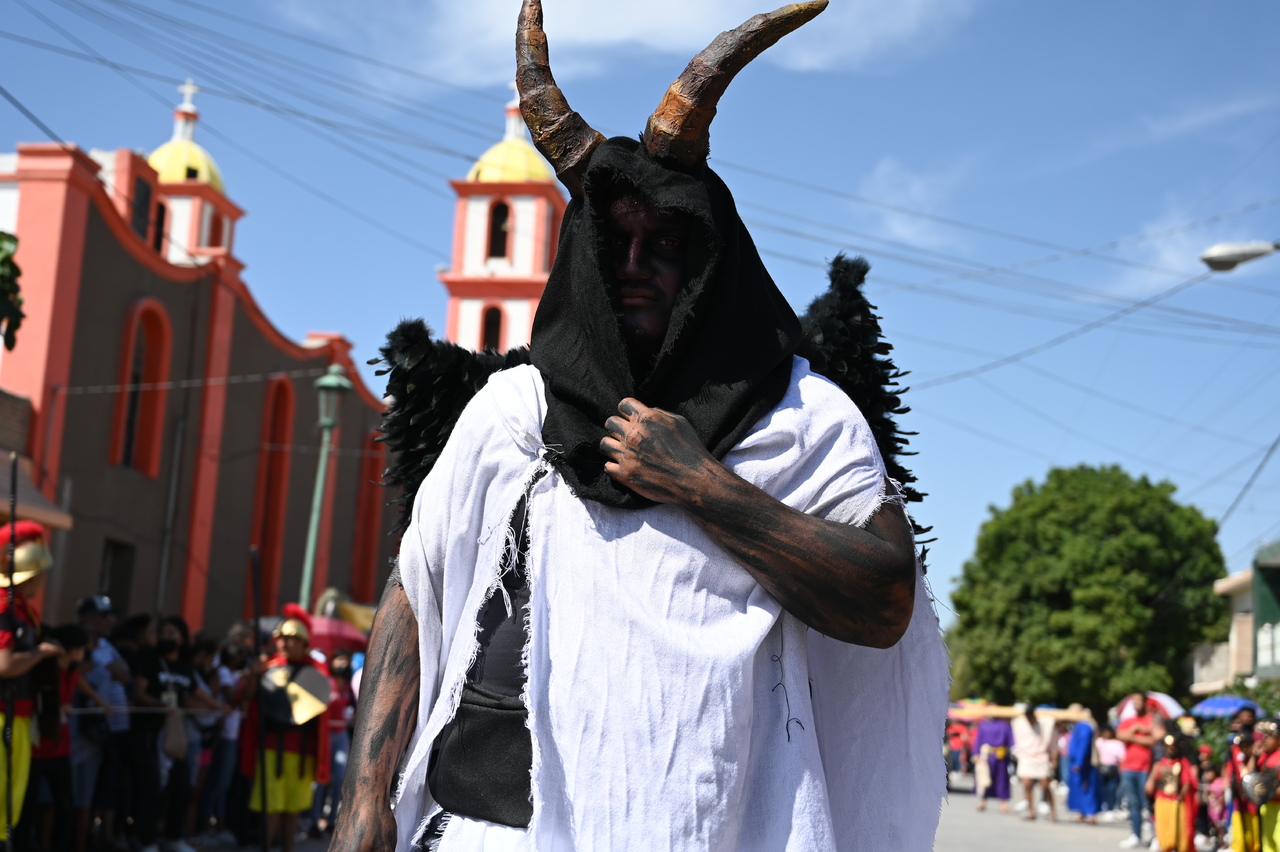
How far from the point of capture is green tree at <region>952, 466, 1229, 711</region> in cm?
4212

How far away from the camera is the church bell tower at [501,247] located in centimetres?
3797

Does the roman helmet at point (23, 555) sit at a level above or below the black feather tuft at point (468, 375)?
below

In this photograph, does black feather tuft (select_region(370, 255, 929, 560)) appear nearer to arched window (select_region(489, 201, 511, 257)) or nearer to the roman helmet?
the roman helmet

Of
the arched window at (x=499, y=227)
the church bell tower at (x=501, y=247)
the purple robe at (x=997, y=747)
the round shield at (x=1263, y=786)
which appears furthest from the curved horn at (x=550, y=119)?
the arched window at (x=499, y=227)

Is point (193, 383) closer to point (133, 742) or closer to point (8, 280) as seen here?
point (133, 742)

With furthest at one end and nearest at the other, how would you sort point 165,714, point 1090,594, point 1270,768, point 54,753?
point 1090,594
point 1270,768
point 165,714
point 54,753

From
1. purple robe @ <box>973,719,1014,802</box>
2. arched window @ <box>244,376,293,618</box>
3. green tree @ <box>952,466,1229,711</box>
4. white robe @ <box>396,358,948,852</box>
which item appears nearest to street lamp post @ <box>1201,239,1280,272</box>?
purple robe @ <box>973,719,1014,802</box>

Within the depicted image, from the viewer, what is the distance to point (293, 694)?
33.6ft

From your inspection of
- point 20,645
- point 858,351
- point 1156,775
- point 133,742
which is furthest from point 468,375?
point 1156,775

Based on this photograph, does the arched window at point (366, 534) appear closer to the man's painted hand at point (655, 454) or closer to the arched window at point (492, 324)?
the arched window at point (492, 324)

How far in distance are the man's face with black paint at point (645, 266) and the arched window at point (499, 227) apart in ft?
120

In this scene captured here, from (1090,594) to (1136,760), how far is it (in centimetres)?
2804

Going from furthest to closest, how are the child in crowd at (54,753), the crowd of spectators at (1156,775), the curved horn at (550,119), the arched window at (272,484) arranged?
the arched window at (272,484) → the crowd of spectators at (1156,775) → the child in crowd at (54,753) → the curved horn at (550,119)

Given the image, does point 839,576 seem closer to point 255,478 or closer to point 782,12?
point 782,12
